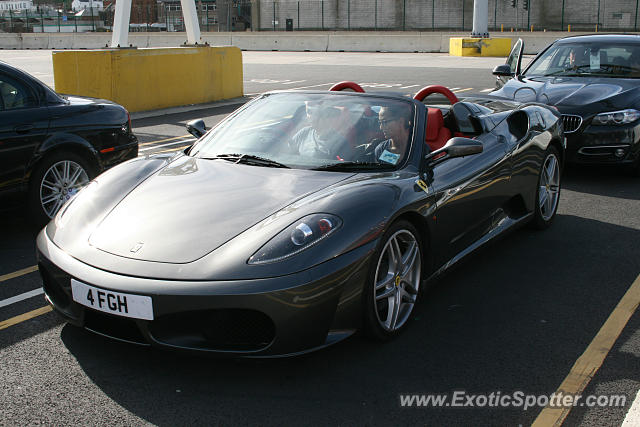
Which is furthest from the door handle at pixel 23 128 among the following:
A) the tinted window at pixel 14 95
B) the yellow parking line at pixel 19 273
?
the yellow parking line at pixel 19 273

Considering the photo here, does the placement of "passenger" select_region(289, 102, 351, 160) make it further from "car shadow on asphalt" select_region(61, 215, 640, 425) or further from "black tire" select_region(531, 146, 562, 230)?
"black tire" select_region(531, 146, 562, 230)

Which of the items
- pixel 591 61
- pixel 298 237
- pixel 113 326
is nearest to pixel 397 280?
pixel 298 237

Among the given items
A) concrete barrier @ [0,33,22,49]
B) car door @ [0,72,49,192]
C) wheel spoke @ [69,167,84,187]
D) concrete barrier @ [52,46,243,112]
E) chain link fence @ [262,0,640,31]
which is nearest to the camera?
car door @ [0,72,49,192]

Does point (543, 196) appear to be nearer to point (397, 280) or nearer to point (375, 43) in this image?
point (397, 280)

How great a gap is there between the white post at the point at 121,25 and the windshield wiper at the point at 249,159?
10468 millimetres

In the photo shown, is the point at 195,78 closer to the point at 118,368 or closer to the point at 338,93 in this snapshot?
the point at 338,93

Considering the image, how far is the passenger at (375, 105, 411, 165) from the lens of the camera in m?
4.26

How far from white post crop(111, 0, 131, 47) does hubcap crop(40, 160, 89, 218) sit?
8394 mm

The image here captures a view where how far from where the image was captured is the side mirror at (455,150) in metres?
4.24

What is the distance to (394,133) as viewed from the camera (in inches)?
172

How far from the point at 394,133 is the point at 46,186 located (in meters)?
3.26

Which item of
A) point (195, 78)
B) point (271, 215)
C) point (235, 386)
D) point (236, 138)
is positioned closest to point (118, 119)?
point (236, 138)

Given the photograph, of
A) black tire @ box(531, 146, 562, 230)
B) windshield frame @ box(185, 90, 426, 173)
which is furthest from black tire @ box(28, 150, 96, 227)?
black tire @ box(531, 146, 562, 230)

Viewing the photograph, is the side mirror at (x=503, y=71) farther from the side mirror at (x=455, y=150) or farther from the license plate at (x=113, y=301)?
the license plate at (x=113, y=301)
